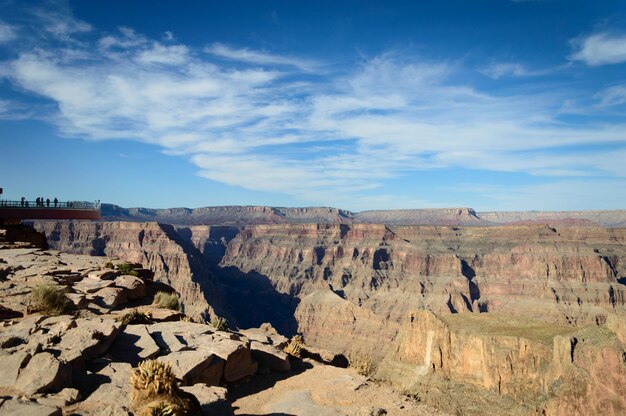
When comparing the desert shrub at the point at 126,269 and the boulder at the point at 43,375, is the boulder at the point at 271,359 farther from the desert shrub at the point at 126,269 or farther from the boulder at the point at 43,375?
the desert shrub at the point at 126,269

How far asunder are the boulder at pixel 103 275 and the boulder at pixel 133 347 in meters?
7.55

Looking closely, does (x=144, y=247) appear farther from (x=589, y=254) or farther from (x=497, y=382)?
(x=589, y=254)

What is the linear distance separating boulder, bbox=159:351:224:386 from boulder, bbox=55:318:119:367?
1.29 m

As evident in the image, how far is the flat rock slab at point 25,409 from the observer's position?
5.65 metres

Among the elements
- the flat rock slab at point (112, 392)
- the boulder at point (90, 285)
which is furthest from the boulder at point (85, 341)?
the boulder at point (90, 285)

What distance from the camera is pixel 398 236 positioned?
536 ft

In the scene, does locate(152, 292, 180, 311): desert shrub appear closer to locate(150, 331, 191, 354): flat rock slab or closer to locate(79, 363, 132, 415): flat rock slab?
locate(150, 331, 191, 354): flat rock slab

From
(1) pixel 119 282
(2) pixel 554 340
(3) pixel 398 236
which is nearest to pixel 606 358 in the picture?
(2) pixel 554 340

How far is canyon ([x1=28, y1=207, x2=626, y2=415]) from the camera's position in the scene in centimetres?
3766

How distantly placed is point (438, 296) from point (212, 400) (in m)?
120

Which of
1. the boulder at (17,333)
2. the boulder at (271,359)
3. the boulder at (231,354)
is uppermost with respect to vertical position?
the boulder at (17,333)

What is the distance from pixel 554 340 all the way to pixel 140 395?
138 feet

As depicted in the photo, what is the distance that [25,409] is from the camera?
19.0 feet

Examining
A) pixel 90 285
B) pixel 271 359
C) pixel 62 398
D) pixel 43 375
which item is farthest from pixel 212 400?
pixel 90 285
